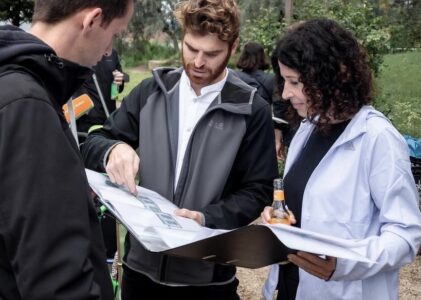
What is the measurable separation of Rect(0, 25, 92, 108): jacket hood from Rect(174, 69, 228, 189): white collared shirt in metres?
0.90

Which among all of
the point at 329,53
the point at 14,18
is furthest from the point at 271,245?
the point at 14,18

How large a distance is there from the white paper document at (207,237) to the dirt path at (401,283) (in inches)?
103

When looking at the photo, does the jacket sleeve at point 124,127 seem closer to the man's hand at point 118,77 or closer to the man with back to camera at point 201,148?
the man with back to camera at point 201,148

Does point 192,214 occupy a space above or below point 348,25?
above

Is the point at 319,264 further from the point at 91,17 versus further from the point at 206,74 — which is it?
the point at 91,17

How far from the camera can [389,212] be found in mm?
1791

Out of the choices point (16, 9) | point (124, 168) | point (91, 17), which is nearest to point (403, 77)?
point (16, 9)

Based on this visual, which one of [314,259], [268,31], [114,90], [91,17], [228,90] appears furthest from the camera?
[268,31]

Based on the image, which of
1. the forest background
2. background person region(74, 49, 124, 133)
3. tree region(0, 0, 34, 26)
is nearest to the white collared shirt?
the forest background

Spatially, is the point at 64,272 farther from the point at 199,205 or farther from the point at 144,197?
the point at 199,205

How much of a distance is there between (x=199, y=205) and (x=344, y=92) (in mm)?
704

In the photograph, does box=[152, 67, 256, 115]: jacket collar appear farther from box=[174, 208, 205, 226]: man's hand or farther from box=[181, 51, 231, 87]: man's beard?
box=[174, 208, 205, 226]: man's hand

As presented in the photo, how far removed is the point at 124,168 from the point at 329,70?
84 cm

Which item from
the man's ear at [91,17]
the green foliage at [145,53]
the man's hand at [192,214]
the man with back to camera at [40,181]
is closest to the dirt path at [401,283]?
the man's hand at [192,214]
